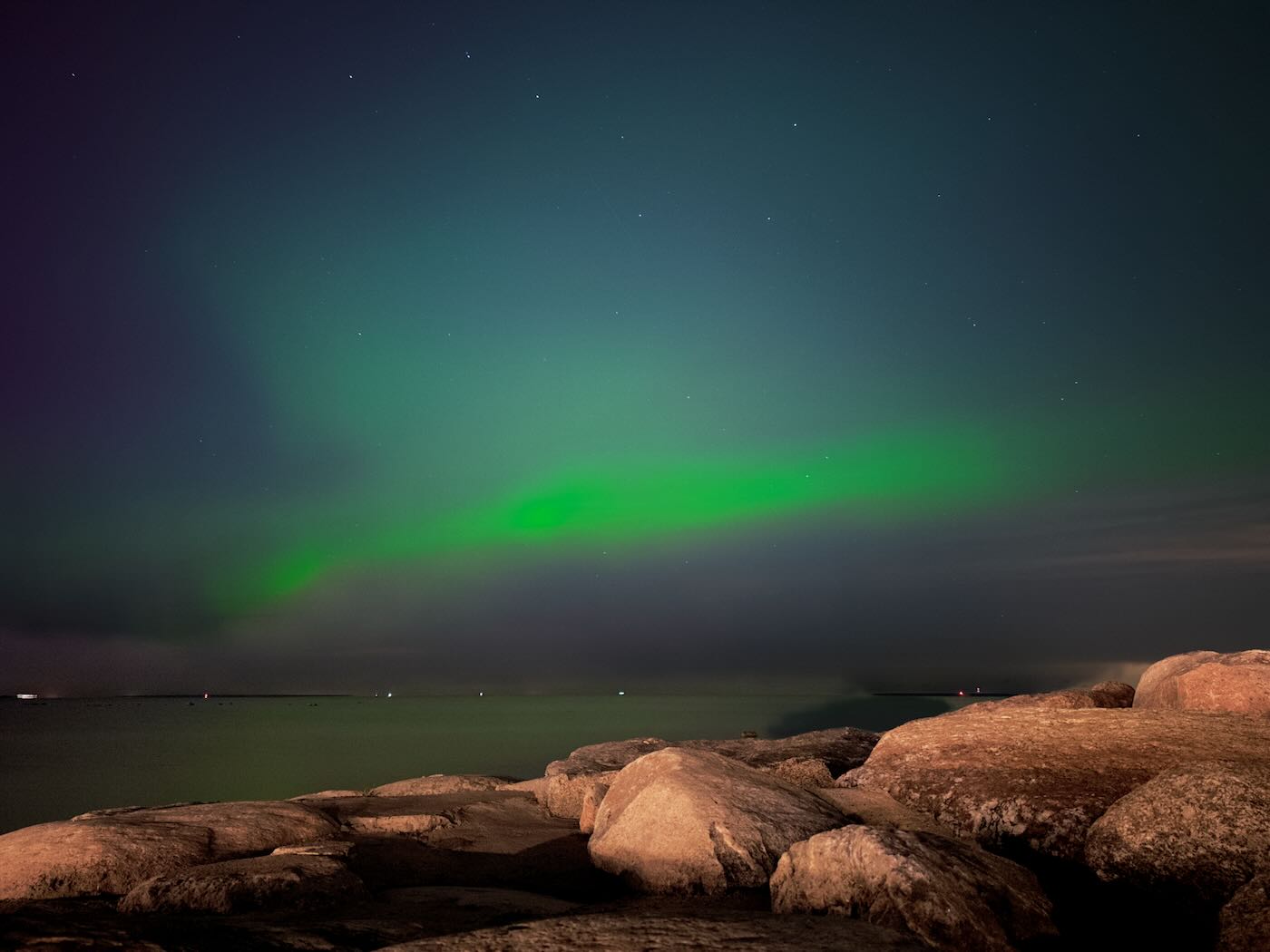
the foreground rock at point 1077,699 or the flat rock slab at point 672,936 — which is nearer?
the flat rock slab at point 672,936

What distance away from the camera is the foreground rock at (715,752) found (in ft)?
32.1

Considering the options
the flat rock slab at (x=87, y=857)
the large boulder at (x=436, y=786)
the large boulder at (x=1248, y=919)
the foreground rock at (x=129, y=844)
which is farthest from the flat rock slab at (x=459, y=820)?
the large boulder at (x=1248, y=919)

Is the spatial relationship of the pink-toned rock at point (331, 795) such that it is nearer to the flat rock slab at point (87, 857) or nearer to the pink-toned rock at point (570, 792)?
the pink-toned rock at point (570, 792)

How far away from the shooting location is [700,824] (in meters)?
6.36

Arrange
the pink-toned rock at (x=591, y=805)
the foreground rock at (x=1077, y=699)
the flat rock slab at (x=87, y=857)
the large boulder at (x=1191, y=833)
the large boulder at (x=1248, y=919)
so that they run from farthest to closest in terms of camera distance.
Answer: the foreground rock at (x=1077, y=699) < the pink-toned rock at (x=591, y=805) < the flat rock slab at (x=87, y=857) < the large boulder at (x=1191, y=833) < the large boulder at (x=1248, y=919)

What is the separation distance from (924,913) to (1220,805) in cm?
306

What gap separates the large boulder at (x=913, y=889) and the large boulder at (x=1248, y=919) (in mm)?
992

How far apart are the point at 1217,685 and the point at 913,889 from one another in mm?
7118

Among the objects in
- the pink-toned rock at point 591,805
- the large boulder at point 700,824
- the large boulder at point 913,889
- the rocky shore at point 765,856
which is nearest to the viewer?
the rocky shore at point 765,856

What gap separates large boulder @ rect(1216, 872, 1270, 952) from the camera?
183 inches

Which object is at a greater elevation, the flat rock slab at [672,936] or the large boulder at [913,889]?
the flat rock slab at [672,936]

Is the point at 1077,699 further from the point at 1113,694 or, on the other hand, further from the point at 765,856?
the point at 765,856

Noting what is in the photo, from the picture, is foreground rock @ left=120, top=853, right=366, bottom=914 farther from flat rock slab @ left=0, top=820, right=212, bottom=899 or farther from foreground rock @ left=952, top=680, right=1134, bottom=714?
foreground rock @ left=952, top=680, right=1134, bottom=714

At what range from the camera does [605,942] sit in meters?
3.91
